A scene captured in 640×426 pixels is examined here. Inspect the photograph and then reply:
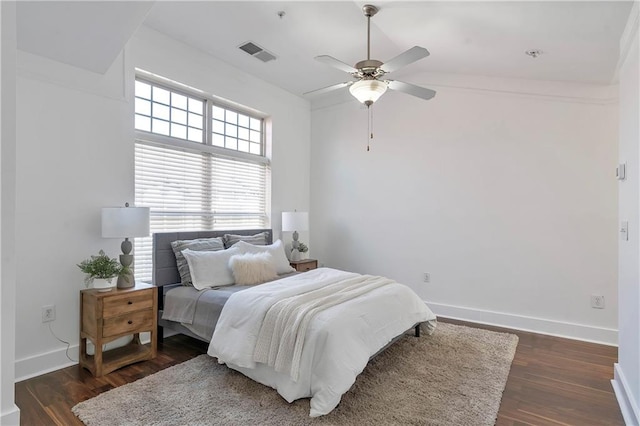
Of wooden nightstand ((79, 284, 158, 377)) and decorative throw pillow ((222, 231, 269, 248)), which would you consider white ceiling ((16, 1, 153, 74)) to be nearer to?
wooden nightstand ((79, 284, 158, 377))

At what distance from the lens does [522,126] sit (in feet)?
13.4

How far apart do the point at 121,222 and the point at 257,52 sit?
249cm

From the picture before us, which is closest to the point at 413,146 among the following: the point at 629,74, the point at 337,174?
the point at 337,174

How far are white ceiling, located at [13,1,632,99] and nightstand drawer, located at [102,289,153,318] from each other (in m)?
2.07

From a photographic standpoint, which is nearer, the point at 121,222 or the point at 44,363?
the point at 44,363

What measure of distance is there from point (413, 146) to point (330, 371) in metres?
3.50

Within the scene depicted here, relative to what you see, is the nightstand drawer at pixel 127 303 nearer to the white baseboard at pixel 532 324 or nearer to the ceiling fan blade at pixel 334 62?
the ceiling fan blade at pixel 334 62

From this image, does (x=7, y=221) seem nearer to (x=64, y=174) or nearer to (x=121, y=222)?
(x=121, y=222)

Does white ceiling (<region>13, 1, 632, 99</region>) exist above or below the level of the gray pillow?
above

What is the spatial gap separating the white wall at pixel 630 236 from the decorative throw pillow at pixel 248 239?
11.8 ft

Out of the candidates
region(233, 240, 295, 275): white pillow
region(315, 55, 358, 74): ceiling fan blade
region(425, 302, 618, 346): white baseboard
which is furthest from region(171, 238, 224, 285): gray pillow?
region(425, 302, 618, 346): white baseboard

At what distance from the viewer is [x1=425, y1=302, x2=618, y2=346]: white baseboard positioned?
3.66 meters

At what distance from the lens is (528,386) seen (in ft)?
8.85

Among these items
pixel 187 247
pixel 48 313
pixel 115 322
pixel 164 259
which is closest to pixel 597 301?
pixel 187 247
